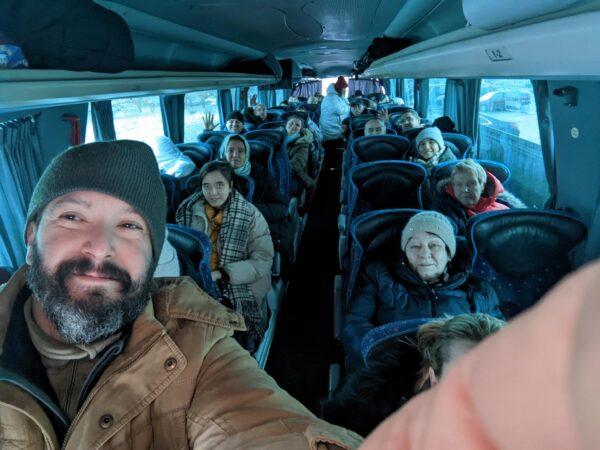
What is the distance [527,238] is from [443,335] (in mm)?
1788

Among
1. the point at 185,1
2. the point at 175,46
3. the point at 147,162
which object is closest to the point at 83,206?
the point at 147,162

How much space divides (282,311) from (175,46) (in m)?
→ 3.33

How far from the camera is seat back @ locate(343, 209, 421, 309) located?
315cm

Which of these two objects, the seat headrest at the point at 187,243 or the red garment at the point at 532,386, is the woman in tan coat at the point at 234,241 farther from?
the red garment at the point at 532,386

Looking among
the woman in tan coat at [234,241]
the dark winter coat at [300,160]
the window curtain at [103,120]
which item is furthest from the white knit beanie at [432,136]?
the window curtain at [103,120]

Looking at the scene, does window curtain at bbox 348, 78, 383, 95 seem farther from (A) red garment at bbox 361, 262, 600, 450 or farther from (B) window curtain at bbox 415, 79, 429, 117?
(A) red garment at bbox 361, 262, 600, 450

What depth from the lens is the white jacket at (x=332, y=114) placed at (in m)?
10.9

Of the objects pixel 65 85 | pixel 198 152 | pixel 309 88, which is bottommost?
pixel 198 152

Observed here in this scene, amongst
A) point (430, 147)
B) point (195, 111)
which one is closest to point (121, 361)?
point (430, 147)

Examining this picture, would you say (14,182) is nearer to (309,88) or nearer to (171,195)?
(171,195)

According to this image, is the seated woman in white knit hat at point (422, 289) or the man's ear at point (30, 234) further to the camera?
the seated woman in white knit hat at point (422, 289)

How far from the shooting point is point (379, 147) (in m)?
5.73

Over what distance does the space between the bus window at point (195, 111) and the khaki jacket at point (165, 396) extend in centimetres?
694

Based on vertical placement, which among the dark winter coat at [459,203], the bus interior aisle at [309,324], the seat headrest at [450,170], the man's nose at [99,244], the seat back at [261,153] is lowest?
the bus interior aisle at [309,324]
